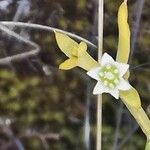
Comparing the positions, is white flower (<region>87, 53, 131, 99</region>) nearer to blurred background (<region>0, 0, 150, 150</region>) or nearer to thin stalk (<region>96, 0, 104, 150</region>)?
thin stalk (<region>96, 0, 104, 150</region>)

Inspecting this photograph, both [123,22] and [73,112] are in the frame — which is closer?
[123,22]

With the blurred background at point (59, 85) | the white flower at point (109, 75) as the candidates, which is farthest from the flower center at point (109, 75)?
the blurred background at point (59, 85)

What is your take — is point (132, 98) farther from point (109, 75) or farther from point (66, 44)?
point (66, 44)

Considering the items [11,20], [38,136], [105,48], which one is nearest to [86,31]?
[105,48]

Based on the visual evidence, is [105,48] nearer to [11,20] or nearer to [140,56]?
[140,56]

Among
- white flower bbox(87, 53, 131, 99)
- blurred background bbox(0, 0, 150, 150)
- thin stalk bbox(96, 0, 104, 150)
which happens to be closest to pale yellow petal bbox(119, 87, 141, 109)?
white flower bbox(87, 53, 131, 99)

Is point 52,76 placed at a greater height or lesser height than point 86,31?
lesser

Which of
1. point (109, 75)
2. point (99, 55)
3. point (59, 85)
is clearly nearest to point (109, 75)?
point (109, 75)
